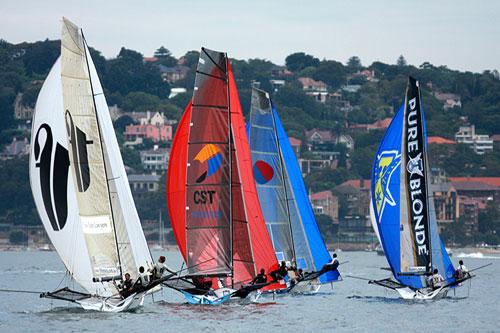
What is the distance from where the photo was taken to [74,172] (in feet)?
95.4

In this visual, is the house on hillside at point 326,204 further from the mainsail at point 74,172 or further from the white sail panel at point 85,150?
the white sail panel at point 85,150

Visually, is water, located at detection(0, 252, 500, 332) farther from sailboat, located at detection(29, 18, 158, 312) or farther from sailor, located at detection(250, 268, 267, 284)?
sailboat, located at detection(29, 18, 158, 312)

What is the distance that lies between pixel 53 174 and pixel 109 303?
363 centimetres

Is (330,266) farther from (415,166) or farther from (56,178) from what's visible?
(56,178)

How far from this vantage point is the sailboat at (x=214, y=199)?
3094 centimetres

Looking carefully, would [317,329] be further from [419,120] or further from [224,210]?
[419,120]

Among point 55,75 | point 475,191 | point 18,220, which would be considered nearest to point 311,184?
point 475,191

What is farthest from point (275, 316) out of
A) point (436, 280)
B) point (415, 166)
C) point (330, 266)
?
point (415, 166)

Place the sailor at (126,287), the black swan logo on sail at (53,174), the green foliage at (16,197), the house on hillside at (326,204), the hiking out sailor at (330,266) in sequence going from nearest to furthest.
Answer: the black swan logo on sail at (53,174)
the sailor at (126,287)
the hiking out sailor at (330,266)
the green foliage at (16,197)
the house on hillside at (326,204)

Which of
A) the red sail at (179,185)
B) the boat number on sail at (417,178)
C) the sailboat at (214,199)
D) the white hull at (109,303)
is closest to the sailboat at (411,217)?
the boat number on sail at (417,178)

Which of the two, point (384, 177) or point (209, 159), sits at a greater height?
point (209, 159)

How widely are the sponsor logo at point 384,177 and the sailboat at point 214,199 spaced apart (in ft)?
18.6

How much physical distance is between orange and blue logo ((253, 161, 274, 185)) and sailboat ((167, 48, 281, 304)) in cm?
679

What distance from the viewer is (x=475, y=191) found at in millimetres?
177625
